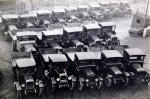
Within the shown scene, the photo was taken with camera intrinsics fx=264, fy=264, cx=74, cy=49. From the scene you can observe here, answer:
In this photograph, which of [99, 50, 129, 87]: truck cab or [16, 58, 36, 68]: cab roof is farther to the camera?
[99, 50, 129, 87]: truck cab

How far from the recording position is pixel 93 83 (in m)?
21.8

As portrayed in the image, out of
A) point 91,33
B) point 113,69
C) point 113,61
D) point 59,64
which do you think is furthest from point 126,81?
point 91,33

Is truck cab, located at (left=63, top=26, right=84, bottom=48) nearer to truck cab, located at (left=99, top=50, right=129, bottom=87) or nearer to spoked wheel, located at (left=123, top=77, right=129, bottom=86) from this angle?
truck cab, located at (left=99, top=50, right=129, bottom=87)

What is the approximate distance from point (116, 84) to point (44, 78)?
20.5 ft

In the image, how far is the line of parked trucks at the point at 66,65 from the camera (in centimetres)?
2084

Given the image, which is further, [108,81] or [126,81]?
[126,81]

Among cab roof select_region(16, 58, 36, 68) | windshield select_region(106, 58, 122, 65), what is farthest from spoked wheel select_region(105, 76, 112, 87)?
cab roof select_region(16, 58, 36, 68)

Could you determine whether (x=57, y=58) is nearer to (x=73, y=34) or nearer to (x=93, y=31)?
(x=73, y=34)

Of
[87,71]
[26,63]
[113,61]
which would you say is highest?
[26,63]

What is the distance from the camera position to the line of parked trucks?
2084 centimetres

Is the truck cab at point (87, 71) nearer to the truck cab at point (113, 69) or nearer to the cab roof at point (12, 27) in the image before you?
the truck cab at point (113, 69)

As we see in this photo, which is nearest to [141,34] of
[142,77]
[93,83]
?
[142,77]

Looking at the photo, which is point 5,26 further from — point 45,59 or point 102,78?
point 102,78

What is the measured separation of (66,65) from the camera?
2228cm
